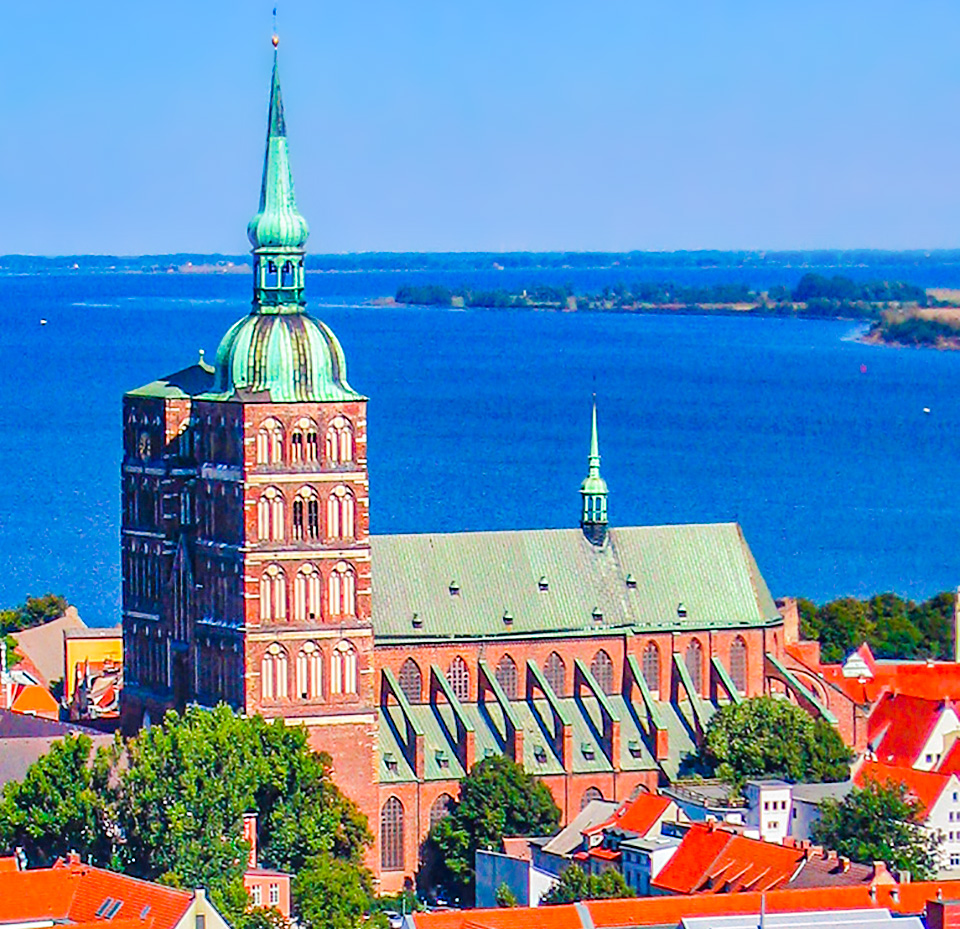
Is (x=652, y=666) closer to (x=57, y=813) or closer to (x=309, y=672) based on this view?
(x=309, y=672)

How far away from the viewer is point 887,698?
89.8 m

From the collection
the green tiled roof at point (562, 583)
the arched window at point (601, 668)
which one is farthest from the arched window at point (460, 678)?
the arched window at point (601, 668)

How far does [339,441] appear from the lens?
78.4 meters

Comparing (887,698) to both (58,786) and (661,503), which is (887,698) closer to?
(58,786)

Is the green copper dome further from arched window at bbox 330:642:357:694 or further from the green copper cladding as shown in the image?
arched window at bbox 330:642:357:694

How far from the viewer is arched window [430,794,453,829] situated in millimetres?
79812

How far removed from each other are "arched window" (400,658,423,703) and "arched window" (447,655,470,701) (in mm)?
907

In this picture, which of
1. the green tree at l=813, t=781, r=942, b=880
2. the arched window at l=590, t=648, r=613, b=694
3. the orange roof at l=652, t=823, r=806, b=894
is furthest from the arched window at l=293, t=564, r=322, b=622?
the green tree at l=813, t=781, r=942, b=880

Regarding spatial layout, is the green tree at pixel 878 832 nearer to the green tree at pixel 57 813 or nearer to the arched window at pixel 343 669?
the arched window at pixel 343 669

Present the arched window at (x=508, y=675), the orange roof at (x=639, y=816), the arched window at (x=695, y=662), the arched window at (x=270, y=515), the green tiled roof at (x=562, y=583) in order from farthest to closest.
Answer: the arched window at (x=695, y=662) < the arched window at (x=508, y=675) < the green tiled roof at (x=562, y=583) < the arched window at (x=270, y=515) < the orange roof at (x=639, y=816)

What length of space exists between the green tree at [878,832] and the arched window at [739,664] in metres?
10.7

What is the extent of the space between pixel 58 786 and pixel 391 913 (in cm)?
685

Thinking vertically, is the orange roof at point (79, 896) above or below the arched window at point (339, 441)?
below

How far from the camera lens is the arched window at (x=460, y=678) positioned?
271 feet
